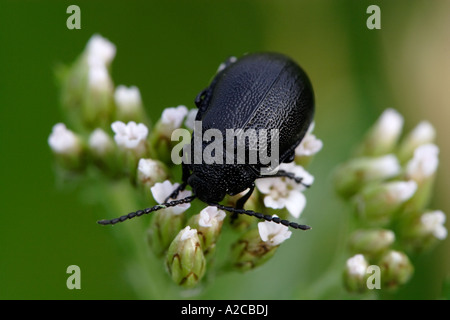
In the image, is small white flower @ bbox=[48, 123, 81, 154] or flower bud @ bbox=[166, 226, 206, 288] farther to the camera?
small white flower @ bbox=[48, 123, 81, 154]

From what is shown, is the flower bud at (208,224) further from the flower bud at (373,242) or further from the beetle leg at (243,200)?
the flower bud at (373,242)

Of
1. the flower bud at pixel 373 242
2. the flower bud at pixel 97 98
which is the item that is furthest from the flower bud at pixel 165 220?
the flower bud at pixel 373 242

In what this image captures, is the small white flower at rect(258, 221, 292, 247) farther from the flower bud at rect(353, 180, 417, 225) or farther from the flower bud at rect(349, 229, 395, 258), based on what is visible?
the flower bud at rect(353, 180, 417, 225)

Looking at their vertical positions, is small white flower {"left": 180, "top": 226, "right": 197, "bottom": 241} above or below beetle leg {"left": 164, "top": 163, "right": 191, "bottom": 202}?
below

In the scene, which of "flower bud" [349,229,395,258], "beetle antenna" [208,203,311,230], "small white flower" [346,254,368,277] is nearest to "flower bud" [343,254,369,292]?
"small white flower" [346,254,368,277]

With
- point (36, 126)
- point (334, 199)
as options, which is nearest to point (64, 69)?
point (36, 126)

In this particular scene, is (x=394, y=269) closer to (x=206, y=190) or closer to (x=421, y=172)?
(x=421, y=172)

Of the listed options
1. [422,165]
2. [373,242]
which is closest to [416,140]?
[422,165]
